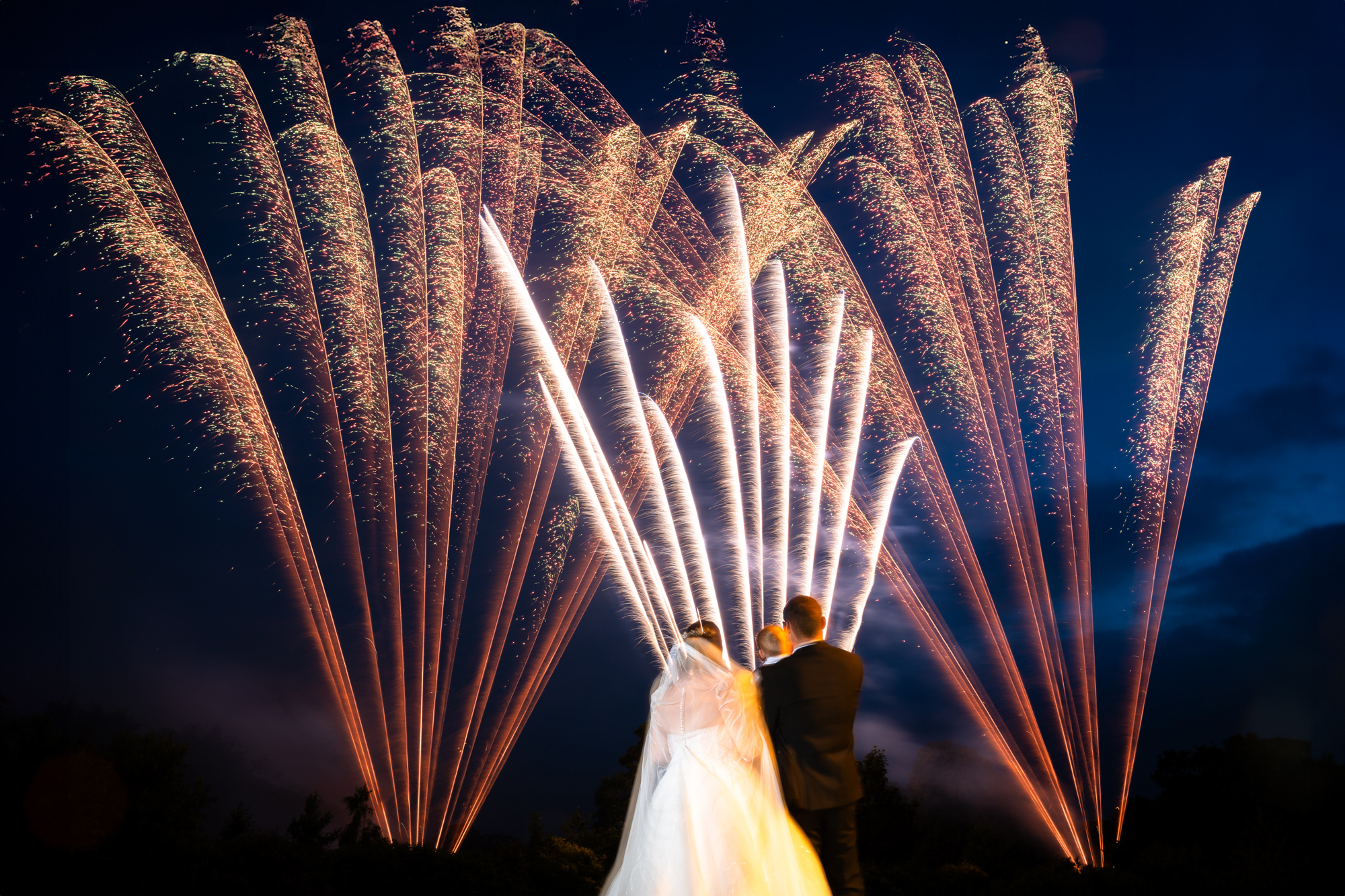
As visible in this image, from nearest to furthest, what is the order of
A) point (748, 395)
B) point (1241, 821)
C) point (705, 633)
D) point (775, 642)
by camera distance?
point (775, 642) → point (705, 633) → point (748, 395) → point (1241, 821)

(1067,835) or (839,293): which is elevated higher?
(839,293)

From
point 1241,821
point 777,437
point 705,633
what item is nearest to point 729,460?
point 777,437

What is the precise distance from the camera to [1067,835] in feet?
60.4

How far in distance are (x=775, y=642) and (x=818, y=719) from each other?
641 mm

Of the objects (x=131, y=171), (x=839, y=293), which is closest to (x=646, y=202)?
(x=839, y=293)

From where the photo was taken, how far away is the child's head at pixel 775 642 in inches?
224

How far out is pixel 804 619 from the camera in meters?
5.29

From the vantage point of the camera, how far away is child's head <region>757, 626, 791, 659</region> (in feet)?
18.6

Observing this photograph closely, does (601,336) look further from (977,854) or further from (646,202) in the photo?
(977,854)

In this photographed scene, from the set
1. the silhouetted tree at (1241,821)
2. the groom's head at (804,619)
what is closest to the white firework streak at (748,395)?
the groom's head at (804,619)

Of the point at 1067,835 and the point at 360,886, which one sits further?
the point at 1067,835

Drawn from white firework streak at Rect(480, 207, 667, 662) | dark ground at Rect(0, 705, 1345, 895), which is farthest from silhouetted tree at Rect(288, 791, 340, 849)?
white firework streak at Rect(480, 207, 667, 662)

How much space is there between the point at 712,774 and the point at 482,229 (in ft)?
34.5

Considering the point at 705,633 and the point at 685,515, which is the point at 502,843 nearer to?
the point at 685,515
